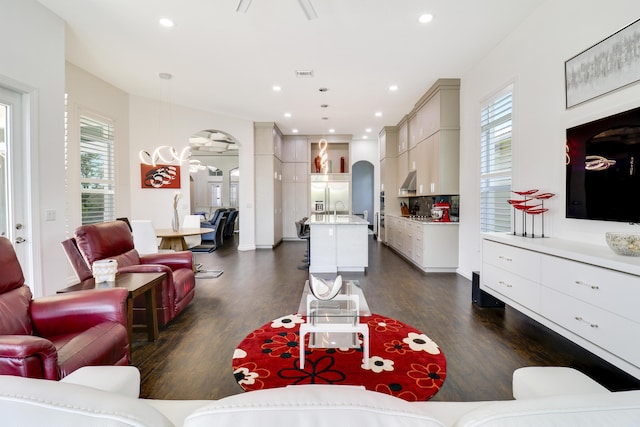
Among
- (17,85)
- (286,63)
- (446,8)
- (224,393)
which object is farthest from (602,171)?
(17,85)

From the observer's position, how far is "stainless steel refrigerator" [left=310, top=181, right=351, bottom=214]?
9359mm

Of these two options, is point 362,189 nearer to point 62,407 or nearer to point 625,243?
point 625,243

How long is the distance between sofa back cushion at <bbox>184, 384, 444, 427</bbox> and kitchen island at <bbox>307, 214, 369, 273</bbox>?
15.9ft

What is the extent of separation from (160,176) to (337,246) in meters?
3.90

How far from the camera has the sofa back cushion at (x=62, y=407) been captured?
44cm

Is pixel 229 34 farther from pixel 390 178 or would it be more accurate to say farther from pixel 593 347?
pixel 390 178

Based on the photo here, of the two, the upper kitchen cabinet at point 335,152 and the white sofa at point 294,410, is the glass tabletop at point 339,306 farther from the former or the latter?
the upper kitchen cabinet at point 335,152

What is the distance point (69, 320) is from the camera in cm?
197

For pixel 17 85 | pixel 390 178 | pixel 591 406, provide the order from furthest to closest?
pixel 390 178
pixel 17 85
pixel 591 406

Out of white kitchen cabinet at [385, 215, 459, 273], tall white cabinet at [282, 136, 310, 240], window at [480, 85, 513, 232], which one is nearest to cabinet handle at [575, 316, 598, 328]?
window at [480, 85, 513, 232]

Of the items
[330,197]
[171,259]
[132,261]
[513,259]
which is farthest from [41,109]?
[330,197]

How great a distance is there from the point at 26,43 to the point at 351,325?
406 centimetres

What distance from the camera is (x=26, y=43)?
3014 mm

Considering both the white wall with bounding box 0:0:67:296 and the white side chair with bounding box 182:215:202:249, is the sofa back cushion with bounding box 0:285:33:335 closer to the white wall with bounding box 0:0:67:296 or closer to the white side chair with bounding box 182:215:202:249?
the white wall with bounding box 0:0:67:296
